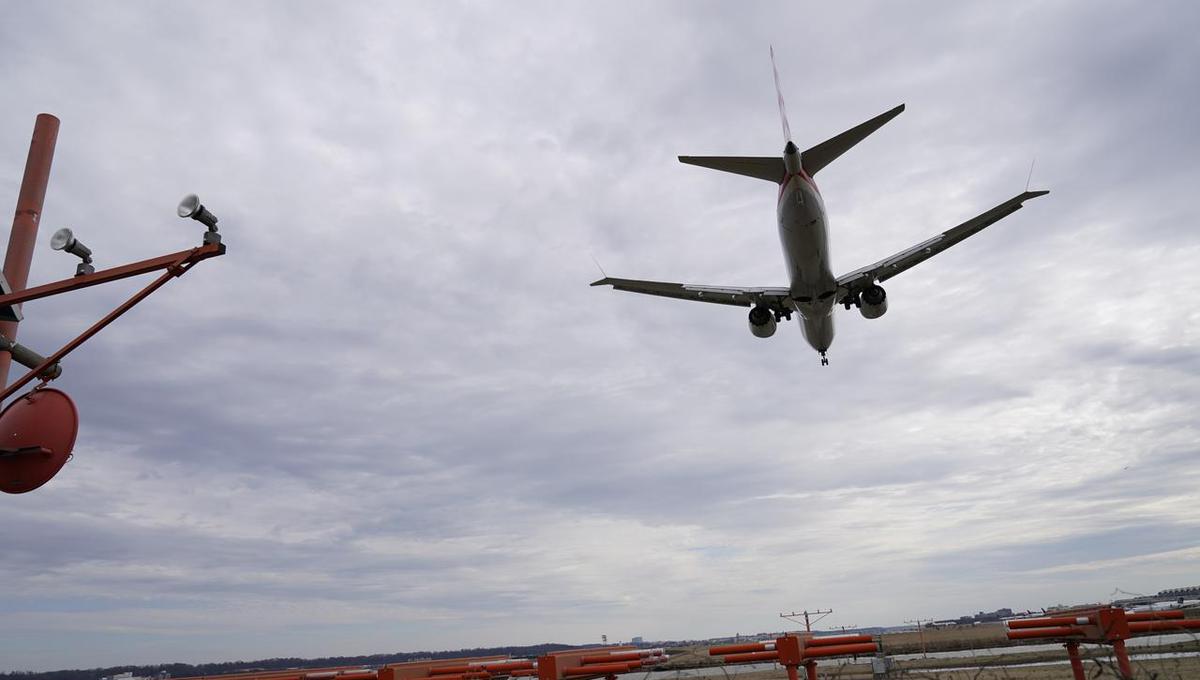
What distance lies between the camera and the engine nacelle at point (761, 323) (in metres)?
35.0

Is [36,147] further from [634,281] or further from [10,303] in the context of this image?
[634,281]

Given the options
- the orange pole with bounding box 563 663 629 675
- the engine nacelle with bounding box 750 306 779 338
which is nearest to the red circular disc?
the orange pole with bounding box 563 663 629 675

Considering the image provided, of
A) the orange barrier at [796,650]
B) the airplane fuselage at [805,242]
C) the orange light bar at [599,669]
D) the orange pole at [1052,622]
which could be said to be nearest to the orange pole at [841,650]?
the orange barrier at [796,650]

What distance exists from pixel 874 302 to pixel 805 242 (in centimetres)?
639

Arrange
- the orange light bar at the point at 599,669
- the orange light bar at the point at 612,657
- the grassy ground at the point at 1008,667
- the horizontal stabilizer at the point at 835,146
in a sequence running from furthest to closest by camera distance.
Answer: the horizontal stabilizer at the point at 835,146 < the orange light bar at the point at 599,669 < the orange light bar at the point at 612,657 < the grassy ground at the point at 1008,667

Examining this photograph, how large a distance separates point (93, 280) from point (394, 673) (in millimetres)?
9834

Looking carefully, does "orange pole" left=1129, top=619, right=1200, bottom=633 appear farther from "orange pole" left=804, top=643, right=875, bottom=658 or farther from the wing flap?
the wing flap

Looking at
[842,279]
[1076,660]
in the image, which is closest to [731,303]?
[842,279]

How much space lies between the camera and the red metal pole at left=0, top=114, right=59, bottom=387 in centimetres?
1147

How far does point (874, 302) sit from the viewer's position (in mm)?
32906

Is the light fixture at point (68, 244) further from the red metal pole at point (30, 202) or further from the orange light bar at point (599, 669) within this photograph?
the orange light bar at point (599, 669)

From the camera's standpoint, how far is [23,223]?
1163 cm

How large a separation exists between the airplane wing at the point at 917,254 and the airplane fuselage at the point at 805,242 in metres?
1.07

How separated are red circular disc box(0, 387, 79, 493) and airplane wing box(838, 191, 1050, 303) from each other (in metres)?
30.1
